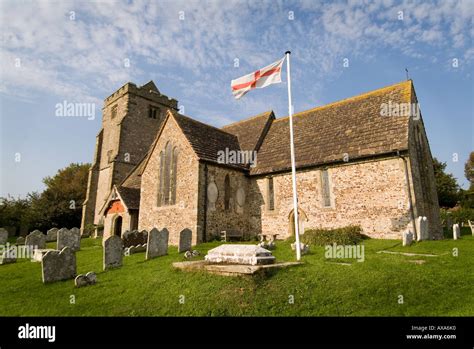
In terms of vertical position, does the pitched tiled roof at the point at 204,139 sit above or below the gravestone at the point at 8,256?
above

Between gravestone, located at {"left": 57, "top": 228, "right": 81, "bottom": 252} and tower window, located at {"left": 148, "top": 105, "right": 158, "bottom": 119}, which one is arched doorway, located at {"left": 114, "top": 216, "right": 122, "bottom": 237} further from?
tower window, located at {"left": 148, "top": 105, "right": 158, "bottom": 119}

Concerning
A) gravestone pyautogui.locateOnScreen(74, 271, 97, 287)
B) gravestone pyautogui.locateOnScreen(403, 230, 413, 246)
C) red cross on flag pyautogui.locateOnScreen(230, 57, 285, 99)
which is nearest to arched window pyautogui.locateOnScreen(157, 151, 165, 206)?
red cross on flag pyautogui.locateOnScreen(230, 57, 285, 99)

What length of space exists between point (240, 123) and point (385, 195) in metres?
14.7

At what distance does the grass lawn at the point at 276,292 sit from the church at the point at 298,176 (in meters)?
6.18

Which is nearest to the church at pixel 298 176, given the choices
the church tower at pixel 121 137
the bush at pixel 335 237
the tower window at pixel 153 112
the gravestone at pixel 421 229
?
the gravestone at pixel 421 229

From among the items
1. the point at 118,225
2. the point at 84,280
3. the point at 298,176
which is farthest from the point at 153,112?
the point at 84,280

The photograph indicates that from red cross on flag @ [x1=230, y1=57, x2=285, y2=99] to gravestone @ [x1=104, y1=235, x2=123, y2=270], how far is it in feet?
25.2

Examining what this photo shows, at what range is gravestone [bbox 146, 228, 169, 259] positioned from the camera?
12086 millimetres

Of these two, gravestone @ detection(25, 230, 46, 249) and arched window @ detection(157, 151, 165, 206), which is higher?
arched window @ detection(157, 151, 165, 206)

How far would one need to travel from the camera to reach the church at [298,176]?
14977 mm

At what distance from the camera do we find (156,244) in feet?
40.8

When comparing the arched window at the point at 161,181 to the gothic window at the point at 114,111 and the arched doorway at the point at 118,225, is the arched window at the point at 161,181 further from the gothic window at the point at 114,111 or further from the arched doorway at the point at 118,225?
the gothic window at the point at 114,111
